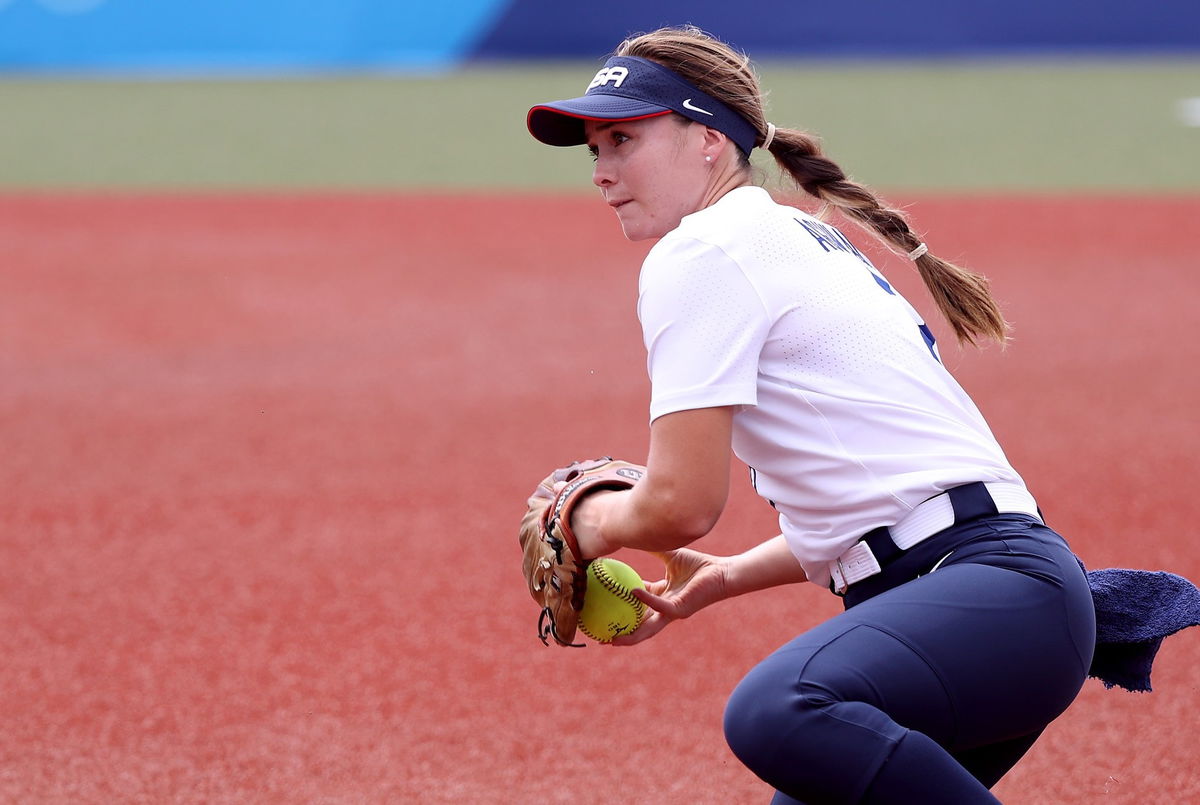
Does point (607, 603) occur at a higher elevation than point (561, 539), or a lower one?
lower

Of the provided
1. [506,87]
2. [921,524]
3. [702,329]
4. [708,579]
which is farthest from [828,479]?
[506,87]

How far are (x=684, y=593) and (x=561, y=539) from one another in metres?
0.39

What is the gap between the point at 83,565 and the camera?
5387mm

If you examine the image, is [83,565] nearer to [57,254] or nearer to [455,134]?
[57,254]

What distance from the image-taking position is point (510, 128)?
61.9ft

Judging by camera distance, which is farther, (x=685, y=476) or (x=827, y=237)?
(x=827, y=237)

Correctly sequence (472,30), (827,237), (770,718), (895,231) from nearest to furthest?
(770,718), (827,237), (895,231), (472,30)

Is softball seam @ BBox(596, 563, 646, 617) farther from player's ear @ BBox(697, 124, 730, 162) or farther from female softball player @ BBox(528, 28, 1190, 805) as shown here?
player's ear @ BBox(697, 124, 730, 162)

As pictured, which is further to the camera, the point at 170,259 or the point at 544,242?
the point at 544,242

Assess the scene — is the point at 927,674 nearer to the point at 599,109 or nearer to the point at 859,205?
the point at 859,205

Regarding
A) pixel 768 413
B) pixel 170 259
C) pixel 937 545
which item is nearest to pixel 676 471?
pixel 768 413

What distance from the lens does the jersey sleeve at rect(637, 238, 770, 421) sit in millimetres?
2244

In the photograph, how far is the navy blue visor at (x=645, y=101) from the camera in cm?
247

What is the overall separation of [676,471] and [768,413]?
20 centimetres
